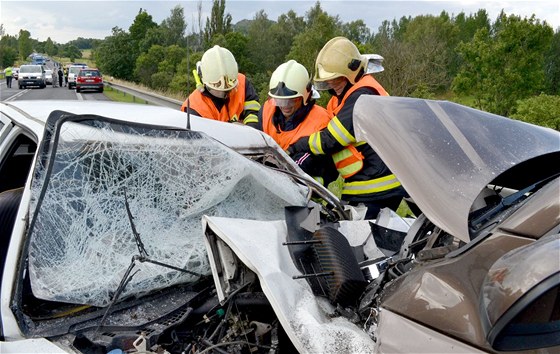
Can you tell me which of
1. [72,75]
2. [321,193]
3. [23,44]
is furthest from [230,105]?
[23,44]

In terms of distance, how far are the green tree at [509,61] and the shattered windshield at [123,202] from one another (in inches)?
537

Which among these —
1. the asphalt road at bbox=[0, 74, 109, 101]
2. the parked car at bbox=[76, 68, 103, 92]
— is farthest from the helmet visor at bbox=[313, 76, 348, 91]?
the parked car at bbox=[76, 68, 103, 92]

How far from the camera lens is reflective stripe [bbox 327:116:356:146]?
328 cm

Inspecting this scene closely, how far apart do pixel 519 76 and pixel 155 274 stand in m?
14.3

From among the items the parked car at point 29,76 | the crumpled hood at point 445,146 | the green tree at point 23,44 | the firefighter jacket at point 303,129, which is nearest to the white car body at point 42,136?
the firefighter jacket at point 303,129

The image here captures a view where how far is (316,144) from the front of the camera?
340 cm

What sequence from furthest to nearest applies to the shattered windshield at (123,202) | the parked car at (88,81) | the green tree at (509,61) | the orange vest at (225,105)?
the parked car at (88,81)
the green tree at (509,61)
the orange vest at (225,105)
the shattered windshield at (123,202)

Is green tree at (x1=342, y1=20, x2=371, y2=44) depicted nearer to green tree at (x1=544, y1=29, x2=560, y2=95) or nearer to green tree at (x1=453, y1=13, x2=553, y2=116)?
green tree at (x1=544, y1=29, x2=560, y2=95)

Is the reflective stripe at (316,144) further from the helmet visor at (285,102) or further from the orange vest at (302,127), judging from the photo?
the helmet visor at (285,102)

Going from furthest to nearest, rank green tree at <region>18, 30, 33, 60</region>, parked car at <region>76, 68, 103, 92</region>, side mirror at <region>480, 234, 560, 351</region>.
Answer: green tree at <region>18, 30, 33, 60</region> → parked car at <region>76, 68, 103, 92</region> → side mirror at <region>480, 234, 560, 351</region>

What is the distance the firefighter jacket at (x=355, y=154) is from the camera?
3.32 meters

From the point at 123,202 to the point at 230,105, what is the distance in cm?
248

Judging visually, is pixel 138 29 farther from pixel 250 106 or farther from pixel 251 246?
pixel 251 246

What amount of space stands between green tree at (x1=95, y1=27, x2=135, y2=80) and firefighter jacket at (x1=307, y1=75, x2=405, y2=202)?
43.3 metres
